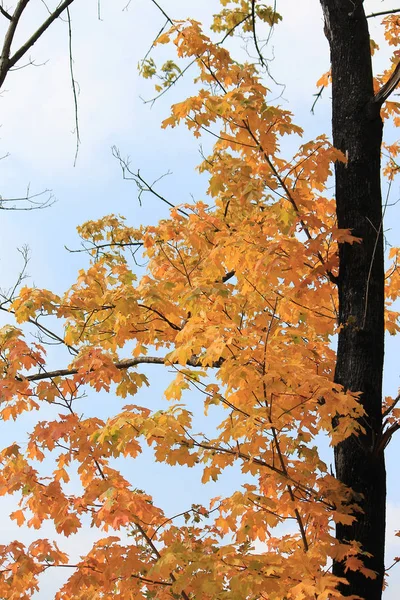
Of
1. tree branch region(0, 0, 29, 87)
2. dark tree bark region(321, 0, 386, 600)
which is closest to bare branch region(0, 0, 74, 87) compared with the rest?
tree branch region(0, 0, 29, 87)

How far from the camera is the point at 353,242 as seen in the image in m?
5.37

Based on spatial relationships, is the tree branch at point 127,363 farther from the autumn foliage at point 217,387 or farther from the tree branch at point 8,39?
the tree branch at point 8,39

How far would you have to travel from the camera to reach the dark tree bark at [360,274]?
474 cm

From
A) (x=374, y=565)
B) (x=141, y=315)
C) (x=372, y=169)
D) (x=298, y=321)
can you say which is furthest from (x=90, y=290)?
(x=374, y=565)

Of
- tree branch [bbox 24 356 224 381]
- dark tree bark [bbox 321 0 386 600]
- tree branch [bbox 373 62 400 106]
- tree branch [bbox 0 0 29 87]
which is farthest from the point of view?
tree branch [bbox 24 356 224 381]

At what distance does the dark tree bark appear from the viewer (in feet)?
15.6

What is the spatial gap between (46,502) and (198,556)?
1478 mm

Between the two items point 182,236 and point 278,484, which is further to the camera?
point 182,236

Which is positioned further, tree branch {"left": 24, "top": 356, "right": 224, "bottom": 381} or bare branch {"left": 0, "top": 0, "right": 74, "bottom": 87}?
tree branch {"left": 24, "top": 356, "right": 224, "bottom": 381}

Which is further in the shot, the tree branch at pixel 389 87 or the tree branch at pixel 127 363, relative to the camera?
the tree branch at pixel 127 363

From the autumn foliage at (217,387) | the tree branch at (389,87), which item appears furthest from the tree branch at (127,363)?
the tree branch at (389,87)

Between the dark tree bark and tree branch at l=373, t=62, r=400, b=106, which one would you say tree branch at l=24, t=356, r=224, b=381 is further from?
tree branch at l=373, t=62, r=400, b=106

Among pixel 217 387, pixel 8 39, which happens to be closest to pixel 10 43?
pixel 8 39

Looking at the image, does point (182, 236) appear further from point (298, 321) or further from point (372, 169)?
point (372, 169)
